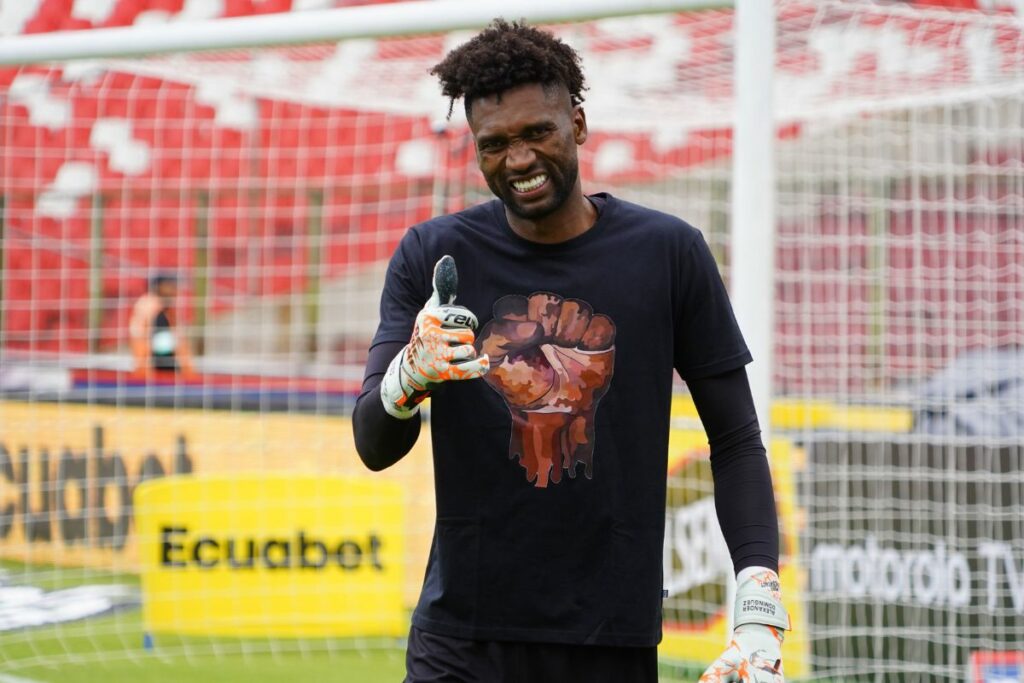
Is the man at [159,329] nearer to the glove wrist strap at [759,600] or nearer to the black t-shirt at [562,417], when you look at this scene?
the black t-shirt at [562,417]

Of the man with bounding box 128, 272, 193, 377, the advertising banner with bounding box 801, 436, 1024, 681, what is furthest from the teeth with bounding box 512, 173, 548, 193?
the man with bounding box 128, 272, 193, 377

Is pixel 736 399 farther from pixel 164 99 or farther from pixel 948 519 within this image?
pixel 164 99

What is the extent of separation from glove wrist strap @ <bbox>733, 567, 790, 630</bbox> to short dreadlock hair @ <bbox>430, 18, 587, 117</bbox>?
2.97 feet

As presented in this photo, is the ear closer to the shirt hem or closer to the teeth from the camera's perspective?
the teeth

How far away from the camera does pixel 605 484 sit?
7.49ft

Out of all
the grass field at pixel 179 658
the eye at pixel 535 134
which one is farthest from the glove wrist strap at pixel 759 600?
the grass field at pixel 179 658

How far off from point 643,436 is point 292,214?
1008cm

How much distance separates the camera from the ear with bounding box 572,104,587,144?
2.41 m

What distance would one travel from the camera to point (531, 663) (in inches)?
89.8

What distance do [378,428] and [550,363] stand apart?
1.07 ft

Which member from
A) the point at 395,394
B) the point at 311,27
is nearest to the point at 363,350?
the point at 311,27

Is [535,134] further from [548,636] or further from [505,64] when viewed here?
[548,636]

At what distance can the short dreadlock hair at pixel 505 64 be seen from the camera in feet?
7.59

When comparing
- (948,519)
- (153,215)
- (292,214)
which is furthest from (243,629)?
(292,214)
